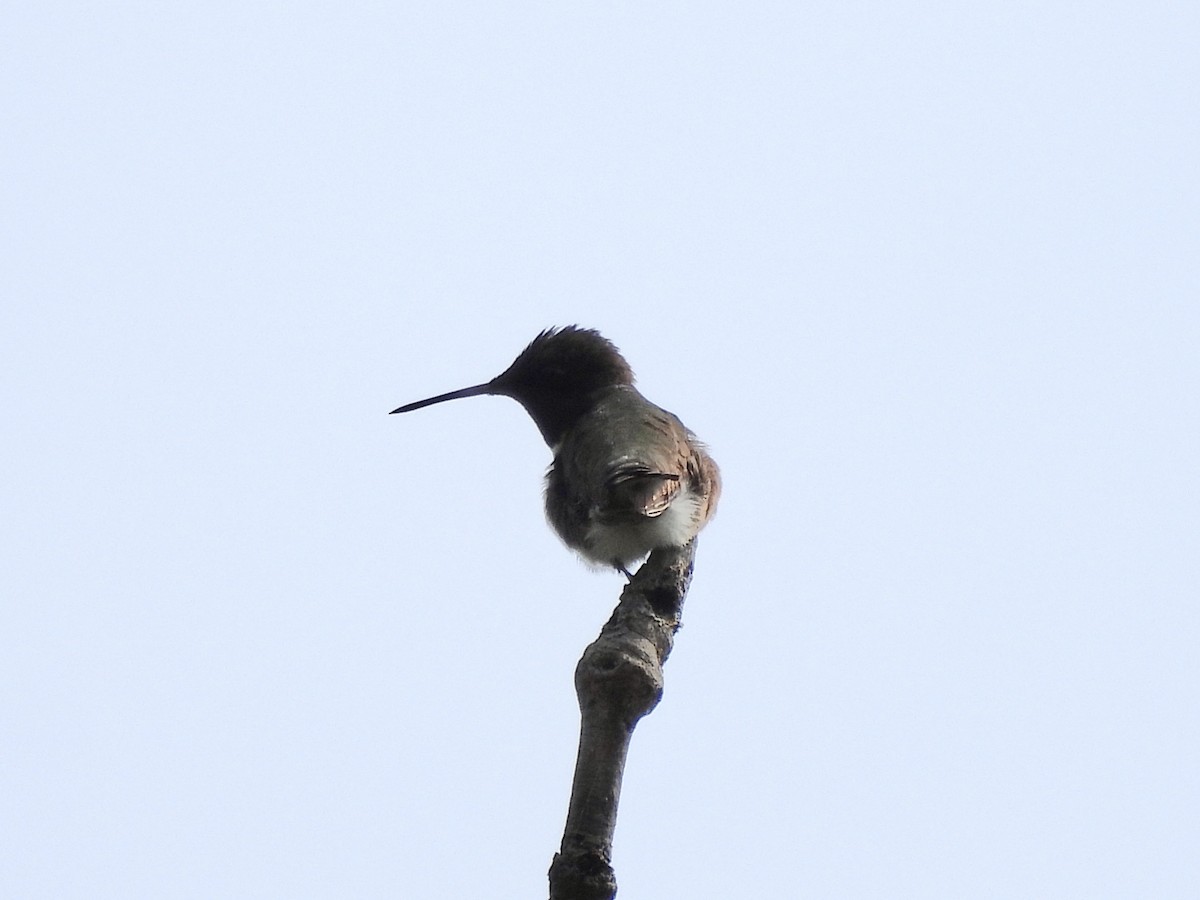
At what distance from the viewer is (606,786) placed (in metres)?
2.72

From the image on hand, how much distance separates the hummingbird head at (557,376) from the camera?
8086 millimetres

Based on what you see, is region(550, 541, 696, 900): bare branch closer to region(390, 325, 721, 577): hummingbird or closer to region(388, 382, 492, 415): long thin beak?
region(390, 325, 721, 577): hummingbird

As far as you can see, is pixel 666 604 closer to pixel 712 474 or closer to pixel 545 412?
pixel 712 474

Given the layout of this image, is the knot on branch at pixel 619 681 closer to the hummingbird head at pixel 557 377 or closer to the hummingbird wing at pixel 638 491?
the hummingbird wing at pixel 638 491

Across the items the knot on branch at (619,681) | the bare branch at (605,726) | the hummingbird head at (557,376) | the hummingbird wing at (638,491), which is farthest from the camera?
the hummingbird head at (557,376)

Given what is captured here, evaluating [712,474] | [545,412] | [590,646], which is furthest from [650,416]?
[590,646]

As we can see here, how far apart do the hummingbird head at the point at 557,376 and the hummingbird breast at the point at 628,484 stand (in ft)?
1.46

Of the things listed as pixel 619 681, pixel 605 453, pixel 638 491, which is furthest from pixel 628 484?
pixel 619 681

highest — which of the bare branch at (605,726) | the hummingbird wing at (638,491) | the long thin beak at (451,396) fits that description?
the long thin beak at (451,396)

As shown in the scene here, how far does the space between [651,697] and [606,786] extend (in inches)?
11.4

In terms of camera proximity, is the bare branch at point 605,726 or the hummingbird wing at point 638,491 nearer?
the bare branch at point 605,726

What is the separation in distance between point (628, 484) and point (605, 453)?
543 mm

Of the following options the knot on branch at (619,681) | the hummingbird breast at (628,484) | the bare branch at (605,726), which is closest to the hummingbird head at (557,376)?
the hummingbird breast at (628,484)

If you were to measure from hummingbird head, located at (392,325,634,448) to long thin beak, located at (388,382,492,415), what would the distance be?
12 centimetres
